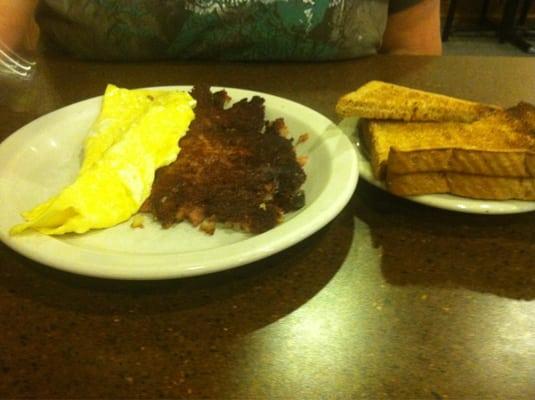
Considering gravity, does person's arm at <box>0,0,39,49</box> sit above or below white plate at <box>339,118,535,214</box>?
below

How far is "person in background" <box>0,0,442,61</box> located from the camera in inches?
55.7

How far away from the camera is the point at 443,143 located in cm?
87

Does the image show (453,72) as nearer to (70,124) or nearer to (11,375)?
(70,124)

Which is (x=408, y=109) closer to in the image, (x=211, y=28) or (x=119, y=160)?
(x=119, y=160)

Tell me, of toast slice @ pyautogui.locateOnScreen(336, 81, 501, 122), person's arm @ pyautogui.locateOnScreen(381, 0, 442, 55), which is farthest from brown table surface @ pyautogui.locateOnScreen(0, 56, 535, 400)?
person's arm @ pyautogui.locateOnScreen(381, 0, 442, 55)

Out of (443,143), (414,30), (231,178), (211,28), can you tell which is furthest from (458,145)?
(414,30)

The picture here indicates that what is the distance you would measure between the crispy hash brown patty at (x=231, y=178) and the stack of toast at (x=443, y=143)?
0.16 m

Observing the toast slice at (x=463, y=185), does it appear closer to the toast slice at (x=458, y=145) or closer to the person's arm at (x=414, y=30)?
the toast slice at (x=458, y=145)

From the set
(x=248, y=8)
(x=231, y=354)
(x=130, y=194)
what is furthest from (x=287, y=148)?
(x=248, y=8)

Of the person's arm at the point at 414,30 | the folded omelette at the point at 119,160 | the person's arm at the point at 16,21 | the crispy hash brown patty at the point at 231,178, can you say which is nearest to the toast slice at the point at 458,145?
the crispy hash brown patty at the point at 231,178

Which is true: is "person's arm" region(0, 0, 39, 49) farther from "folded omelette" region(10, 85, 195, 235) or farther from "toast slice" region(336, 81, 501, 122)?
"toast slice" region(336, 81, 501, 122)

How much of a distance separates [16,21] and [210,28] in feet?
2.16

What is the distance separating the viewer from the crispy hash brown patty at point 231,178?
30.5 inches

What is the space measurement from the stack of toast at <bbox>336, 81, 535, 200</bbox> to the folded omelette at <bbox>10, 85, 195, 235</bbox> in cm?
34
